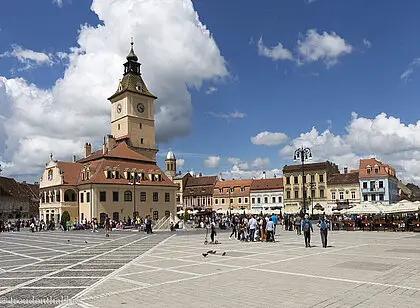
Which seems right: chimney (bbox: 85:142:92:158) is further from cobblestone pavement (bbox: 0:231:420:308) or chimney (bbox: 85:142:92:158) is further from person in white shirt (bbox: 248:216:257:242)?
cobblestone pavement (bbox: 0:231:420:308)

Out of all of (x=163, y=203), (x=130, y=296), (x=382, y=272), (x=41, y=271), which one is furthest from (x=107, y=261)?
(x=163, y=203)

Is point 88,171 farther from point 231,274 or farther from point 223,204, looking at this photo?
point 231,274

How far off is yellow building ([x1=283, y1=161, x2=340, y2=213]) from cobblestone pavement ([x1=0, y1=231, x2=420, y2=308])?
6152cm

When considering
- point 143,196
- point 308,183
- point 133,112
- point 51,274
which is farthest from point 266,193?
point 51,274

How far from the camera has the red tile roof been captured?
87000 mm

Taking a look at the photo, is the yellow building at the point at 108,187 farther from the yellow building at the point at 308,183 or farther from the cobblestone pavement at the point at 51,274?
the cobblestone pavement at the point at 51,274

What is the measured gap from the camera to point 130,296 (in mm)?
10086

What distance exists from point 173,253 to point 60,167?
46513 millimetres

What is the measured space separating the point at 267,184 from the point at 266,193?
243 cm

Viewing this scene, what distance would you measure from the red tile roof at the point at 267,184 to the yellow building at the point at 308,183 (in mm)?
3302

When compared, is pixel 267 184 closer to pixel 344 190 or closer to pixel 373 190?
pixel 344 190

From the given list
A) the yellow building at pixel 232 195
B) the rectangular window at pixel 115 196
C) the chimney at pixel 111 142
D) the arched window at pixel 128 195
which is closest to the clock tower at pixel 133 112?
the chimney at pixel 111 142

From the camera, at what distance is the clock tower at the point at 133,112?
75.0 metres

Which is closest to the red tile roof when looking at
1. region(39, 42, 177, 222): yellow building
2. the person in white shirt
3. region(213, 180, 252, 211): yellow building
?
region(213, 180, 252, 211): yellow building
